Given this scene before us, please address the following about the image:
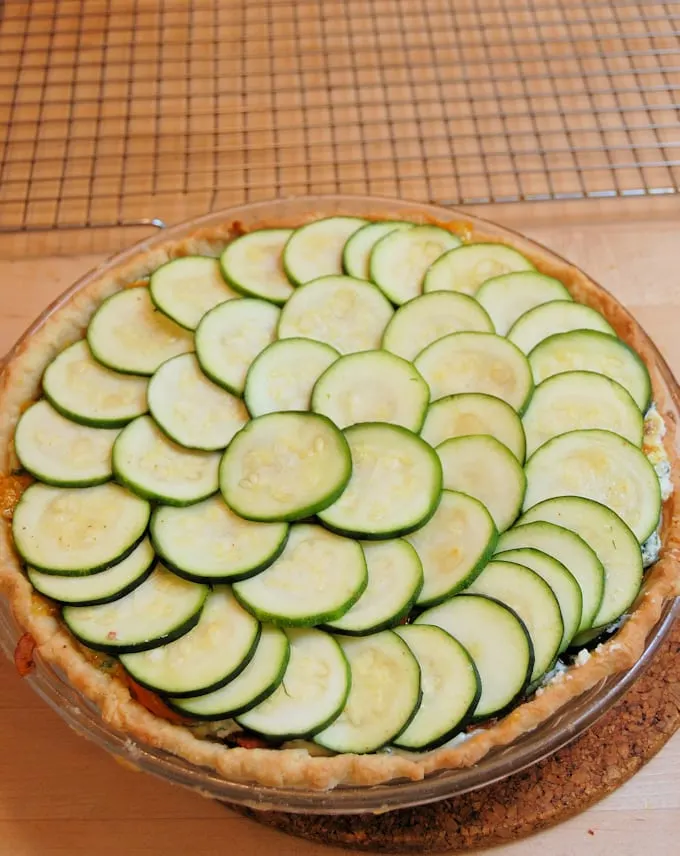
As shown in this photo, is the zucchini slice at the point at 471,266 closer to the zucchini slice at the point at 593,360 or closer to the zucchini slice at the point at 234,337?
the zucchini slice at the point at 593,360

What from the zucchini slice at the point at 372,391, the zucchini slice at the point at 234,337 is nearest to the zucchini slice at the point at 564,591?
the zucchini slice at the point at 372,391

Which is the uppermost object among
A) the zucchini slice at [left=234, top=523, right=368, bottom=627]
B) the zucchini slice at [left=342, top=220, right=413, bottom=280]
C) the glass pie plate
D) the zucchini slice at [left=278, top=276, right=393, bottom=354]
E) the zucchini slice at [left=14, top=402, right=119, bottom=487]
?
the zucchini slice at [left=342, top=220, right=413, bottom=280]

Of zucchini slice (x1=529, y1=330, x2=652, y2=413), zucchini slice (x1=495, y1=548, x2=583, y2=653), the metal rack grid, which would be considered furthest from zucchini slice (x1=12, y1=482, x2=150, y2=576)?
the metal rack grid

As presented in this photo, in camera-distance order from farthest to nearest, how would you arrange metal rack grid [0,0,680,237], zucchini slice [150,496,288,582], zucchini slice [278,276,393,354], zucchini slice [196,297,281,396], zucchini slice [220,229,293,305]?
1. metal rack grid [0,0,680,237]
2. zucchini slice [220,229,293,305]
3. zucchini slice [278,276,393,354]
4. zucchini slice [196,297,281,396]
5. zucchini slice [150,496,288,582]

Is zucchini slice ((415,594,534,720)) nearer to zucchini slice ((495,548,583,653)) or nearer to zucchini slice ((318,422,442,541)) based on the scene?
zucchini slice ((495,548,583,653))

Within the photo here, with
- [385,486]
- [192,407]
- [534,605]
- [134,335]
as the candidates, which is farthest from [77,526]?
[534,605]

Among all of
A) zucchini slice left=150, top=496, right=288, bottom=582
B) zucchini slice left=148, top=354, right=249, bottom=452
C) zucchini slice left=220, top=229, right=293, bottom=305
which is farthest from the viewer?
zucchini slice left=220, top=229, right=293, bottom=305

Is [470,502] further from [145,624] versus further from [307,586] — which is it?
[145,624]
